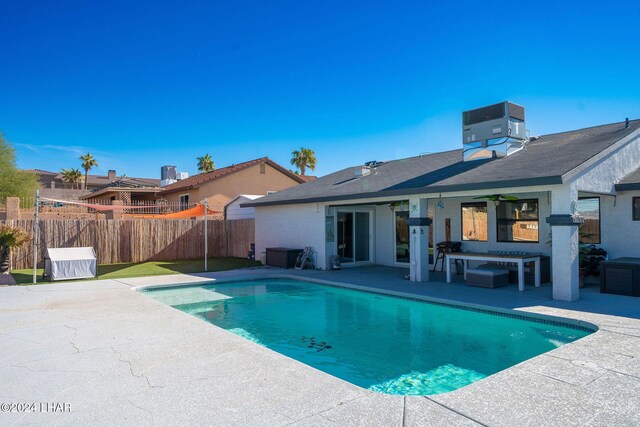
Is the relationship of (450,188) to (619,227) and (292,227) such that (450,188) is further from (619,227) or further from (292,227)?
(292,227)

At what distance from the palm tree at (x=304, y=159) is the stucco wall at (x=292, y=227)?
2815 centimetres

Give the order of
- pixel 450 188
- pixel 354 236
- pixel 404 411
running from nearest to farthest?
pixel 404 411 < pixel 450 188 < pixel 354 236

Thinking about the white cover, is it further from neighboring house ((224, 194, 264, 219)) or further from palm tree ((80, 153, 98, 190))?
palm tree ((80, 153, 98, 190))

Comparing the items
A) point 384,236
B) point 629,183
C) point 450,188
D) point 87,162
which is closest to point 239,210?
point 384,236

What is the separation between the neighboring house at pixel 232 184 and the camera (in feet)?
86.1

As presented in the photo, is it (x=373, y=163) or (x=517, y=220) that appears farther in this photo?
(x=373, y=163)

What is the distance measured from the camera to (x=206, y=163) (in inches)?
1809

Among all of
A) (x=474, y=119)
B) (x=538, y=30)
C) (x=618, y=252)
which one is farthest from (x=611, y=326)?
(x=538, y=30)

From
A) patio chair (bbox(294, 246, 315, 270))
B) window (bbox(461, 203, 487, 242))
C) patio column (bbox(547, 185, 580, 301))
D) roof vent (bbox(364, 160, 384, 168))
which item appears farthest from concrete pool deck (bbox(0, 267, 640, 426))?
roof vent (bbox(364, 160, 384, 168))

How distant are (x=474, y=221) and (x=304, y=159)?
34.4m

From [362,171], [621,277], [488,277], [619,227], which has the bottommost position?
[488,277]

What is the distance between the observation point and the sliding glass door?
16.1 m

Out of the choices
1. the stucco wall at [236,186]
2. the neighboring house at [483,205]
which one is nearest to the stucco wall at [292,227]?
the neighboring house at [483,205]

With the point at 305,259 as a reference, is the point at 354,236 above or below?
above
